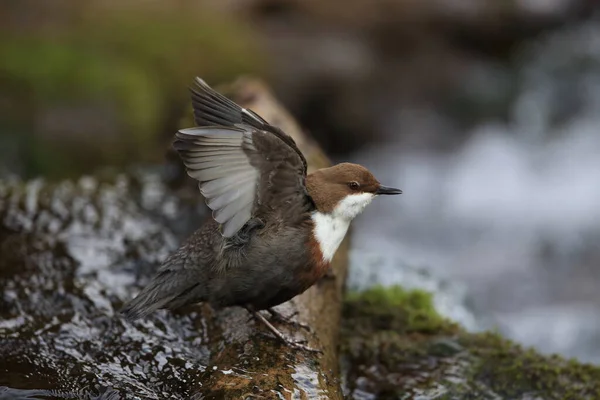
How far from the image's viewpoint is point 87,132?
9.38m

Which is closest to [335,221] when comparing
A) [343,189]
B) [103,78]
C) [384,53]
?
[343,189]

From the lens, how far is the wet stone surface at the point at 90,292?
376cm

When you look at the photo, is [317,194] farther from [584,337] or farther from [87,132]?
[87,132]

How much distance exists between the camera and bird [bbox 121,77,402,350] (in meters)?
3.47

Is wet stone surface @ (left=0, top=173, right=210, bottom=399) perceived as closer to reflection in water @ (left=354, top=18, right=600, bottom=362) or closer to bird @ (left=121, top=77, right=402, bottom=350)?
bird @ (left=121, top=77, right=402, bottom=350)

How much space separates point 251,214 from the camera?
143 inches

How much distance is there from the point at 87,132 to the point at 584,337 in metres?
6.01

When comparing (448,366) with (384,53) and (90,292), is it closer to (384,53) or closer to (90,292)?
(90,292)

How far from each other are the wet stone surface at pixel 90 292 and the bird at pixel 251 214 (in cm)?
33

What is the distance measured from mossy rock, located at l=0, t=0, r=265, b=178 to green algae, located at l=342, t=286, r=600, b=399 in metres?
4.42

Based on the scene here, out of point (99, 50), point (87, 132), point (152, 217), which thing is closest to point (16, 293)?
point (152, 217)

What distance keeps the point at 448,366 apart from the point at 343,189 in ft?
4.39

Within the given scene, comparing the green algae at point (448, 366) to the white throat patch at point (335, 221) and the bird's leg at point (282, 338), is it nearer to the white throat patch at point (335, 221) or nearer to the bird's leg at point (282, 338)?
the bird's leg at point (282, 338)

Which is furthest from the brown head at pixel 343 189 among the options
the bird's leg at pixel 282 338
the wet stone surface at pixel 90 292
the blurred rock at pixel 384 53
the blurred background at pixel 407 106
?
the blurred rock at pixel 384 53
